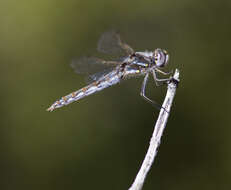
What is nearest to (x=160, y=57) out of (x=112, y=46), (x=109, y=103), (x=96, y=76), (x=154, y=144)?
(x=112, y=46)

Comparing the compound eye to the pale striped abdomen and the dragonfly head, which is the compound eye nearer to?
the dragonfly head

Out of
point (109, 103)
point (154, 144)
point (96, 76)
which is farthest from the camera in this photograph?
point (109, 103)

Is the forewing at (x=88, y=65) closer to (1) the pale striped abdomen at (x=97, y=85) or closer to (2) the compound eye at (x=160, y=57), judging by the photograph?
(1) the pale striped abdomen at (x=97, y=85)

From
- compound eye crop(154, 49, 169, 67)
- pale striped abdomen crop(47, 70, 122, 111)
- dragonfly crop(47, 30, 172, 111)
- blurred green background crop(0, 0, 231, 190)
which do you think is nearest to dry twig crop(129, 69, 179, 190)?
compound eye crop(154, 49, 169, 67)

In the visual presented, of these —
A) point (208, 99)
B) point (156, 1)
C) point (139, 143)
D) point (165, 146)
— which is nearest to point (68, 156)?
point (139, 143)

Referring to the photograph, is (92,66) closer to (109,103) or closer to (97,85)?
(97,85)

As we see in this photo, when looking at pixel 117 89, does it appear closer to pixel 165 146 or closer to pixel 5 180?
pixel 165 146
